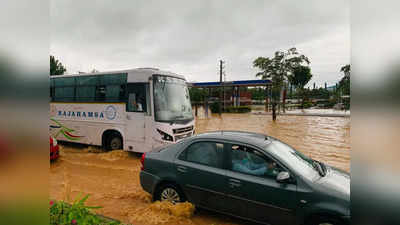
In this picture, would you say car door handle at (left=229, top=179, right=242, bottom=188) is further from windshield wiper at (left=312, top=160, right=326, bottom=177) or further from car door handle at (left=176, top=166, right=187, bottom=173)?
windshield wiper at (left=312, top=160, right=326, bottom=177)

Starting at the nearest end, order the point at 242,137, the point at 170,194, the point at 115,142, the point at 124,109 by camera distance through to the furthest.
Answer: the point at 242,137
the point at 170,194
the point at 124,109
the point at 115,142

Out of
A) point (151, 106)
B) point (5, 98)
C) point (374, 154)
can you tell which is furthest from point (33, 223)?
point (151, 106)

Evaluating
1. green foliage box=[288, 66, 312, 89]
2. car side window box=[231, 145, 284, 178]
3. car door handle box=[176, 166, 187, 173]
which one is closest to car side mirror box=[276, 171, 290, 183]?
car side window box=[231, 145, 284, 178]

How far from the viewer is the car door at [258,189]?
127 inches

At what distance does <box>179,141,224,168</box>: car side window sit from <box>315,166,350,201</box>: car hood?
145 cm

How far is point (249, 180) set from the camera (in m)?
3.47

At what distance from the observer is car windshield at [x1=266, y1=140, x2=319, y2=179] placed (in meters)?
3.42

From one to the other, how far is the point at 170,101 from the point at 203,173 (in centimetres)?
450

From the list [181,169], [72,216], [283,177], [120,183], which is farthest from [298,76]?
[72,216]

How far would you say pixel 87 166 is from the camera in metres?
7.38

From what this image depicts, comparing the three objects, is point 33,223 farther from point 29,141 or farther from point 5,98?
point 5,98

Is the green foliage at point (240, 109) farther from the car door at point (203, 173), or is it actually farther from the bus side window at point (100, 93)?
the car door at point (203, 173)

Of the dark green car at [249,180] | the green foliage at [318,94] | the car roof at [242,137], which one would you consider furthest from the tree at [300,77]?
the dark green car at [249,180]

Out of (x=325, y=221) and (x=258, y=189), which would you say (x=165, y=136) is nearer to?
(x=258, y=189)
